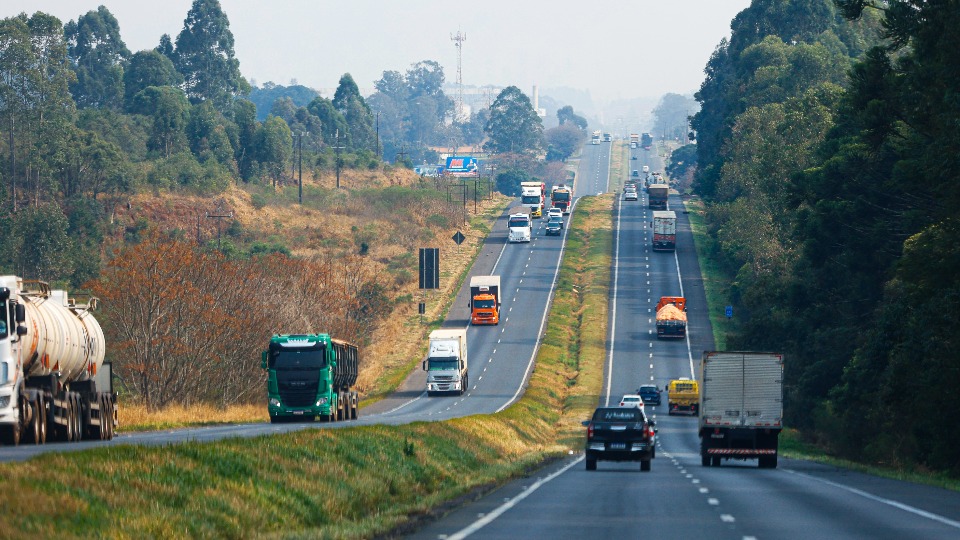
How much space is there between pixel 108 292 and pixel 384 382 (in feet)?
101

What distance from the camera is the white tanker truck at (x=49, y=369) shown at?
31.8 meters

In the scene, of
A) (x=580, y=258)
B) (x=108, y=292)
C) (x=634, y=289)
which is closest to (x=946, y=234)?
(x=108, y=292)

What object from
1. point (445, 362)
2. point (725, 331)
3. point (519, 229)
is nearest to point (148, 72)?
point (519, 229)

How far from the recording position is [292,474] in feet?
71.7

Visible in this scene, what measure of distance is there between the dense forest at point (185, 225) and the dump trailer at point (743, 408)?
36.8 meters

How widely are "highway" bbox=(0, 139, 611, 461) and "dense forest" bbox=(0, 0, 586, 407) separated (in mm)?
7013

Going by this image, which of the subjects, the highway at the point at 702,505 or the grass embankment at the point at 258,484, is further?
the highway at the point at 702,505

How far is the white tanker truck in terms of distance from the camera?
104ft

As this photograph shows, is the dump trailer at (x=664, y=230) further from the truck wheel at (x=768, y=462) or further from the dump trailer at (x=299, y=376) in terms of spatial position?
the truck wheel at (x=768, y=462)

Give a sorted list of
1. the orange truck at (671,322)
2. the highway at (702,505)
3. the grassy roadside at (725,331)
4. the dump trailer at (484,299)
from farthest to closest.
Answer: the dump trailer at (484,299) → the orange truck at (671,322) → the grassy roadside at (725,331) → the highway at (702,505)

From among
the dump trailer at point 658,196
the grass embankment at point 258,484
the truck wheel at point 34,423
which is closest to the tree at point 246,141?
the dump trailer at point 658,196

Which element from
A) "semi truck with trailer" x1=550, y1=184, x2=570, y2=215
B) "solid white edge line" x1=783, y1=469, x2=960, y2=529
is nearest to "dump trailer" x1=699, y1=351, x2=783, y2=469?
"solid white edge line" x1=783, y1=469, x2=960, y2=529

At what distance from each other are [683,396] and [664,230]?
5868cm

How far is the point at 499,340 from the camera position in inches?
4338
